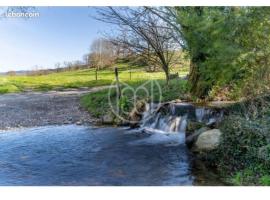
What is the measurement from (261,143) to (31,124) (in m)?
4.38

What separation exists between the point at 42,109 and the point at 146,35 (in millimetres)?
2446

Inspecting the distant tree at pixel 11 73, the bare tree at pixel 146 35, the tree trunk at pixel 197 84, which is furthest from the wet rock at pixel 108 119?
the distant tree at pixel 11 73

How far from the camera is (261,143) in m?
4.59

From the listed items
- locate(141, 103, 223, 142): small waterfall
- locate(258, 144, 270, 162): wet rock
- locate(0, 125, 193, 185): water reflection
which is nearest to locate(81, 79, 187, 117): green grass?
locate(141, 103, 223, 142): small waterfall

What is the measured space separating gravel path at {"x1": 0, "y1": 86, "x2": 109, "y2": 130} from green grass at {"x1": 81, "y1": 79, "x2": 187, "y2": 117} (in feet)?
0.65

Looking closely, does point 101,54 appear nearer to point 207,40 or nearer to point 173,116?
point 207,40

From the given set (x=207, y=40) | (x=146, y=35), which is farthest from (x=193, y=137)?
(x=146, y=35)

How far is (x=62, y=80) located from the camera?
5945mm

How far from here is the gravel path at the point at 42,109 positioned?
6352 mm

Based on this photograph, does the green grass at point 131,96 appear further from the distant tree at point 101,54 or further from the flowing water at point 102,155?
the distant tree at point 101,54

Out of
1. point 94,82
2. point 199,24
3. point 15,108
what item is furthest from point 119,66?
point 15,108

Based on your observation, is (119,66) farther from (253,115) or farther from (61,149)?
(253,115)

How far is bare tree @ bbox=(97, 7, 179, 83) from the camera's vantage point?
646 centimetres
